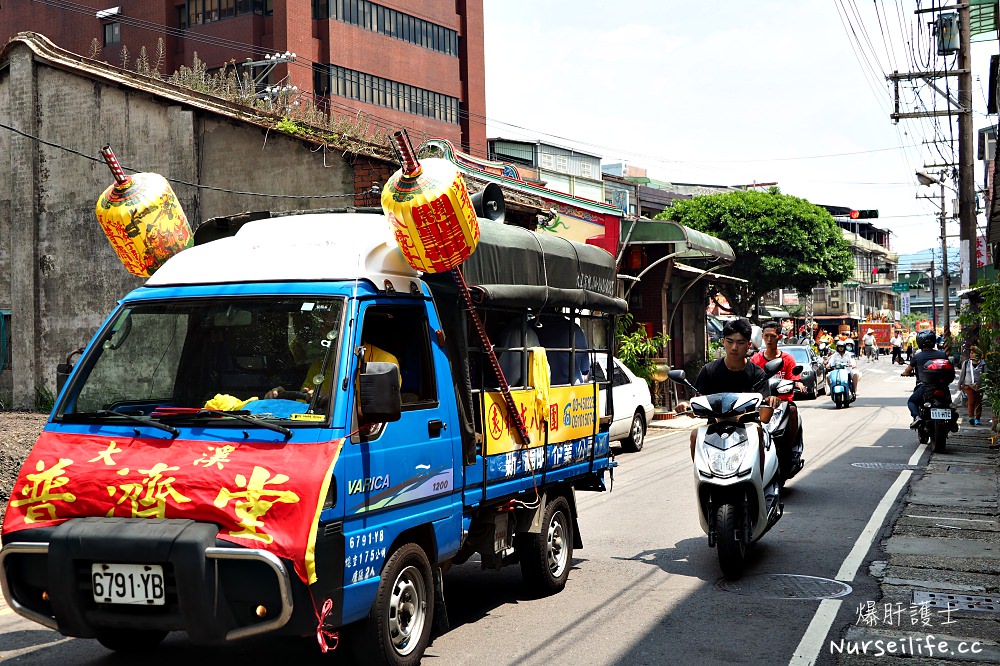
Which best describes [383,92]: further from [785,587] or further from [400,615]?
[400,615]

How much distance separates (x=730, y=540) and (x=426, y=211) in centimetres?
387

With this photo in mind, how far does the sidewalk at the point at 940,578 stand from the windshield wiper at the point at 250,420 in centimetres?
357

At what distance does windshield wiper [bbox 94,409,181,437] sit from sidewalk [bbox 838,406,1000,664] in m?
4.09

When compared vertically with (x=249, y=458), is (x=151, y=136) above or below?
above

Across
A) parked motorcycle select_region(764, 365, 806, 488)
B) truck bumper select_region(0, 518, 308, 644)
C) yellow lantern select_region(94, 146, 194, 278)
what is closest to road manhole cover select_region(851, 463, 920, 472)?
parked motorcycle select_region(764, 365, 806, 488)

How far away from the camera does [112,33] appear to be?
2026 inches

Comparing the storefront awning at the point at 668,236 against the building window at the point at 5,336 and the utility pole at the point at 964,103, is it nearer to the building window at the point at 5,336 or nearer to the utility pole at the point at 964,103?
the utility pole at the point at 964,103

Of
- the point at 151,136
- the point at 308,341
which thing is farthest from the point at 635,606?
the point at 151,136

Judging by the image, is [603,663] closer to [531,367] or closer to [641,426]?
[531,367]

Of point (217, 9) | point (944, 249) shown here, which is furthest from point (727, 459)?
point (944, 249)

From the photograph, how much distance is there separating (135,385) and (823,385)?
30.7m

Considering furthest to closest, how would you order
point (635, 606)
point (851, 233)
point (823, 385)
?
point (851, 233) → point (823, 385) → point (635, 606)

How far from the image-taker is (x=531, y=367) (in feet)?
24.2

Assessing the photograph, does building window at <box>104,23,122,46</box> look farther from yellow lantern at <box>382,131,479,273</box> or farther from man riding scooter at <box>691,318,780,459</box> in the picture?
yellow lantern at <box>382,131,479,273</box>
